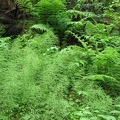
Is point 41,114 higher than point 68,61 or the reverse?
the reverse

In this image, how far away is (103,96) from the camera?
2.39 m

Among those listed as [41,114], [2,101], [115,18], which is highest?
[115,18]

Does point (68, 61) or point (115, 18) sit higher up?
point (115, 18)

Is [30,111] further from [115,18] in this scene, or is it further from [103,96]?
[115,18]

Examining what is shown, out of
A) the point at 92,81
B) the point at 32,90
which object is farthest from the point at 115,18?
the point at 32,90

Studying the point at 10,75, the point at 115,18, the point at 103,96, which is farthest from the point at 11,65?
the point at 115,18

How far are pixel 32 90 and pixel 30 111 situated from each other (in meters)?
0.25

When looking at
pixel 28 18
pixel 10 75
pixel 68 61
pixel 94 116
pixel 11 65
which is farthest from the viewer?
pixel 28 18

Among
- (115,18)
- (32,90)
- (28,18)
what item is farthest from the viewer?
(28,18)

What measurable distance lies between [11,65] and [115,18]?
2.67 meters

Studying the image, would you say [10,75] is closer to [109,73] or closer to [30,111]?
[30,111]

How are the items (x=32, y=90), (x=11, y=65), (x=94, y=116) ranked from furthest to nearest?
1. (x=11, y=65)
2. (x=32, y=90)
3. (x=94, y=116)

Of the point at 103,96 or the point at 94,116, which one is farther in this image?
the point at 103,96

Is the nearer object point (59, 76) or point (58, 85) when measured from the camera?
point (58, 85)
